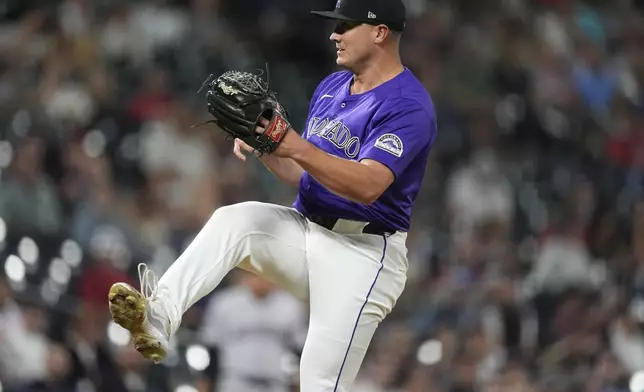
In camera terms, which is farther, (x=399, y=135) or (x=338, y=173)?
(x=399, y=135)

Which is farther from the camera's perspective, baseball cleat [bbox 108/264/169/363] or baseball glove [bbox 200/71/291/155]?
baseball glove [bbox 200/71/291/155]

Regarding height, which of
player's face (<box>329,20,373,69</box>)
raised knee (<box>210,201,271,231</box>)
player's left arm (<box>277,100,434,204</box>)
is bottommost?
raised knee (<box>210,201,271,231</box>)

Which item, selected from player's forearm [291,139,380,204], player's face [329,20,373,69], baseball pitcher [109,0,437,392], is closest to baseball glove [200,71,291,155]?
baseball pitcher [109,0,437,392]

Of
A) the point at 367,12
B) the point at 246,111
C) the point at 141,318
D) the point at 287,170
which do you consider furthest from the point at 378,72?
the point at 141,318

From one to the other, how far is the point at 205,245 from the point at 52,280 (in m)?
3.51

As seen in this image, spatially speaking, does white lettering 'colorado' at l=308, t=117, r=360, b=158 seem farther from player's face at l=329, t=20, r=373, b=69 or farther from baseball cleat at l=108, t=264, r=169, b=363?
baseball cleat at l=108, t=264, r=169, b=363

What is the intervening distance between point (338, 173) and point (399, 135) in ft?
1.15

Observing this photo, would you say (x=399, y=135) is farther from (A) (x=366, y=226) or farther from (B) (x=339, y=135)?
(A) (x=366, y=226)

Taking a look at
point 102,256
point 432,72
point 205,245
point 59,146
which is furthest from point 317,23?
point 205,245

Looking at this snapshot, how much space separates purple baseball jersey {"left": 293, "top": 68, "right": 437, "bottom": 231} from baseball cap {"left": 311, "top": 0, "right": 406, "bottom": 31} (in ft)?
0.79

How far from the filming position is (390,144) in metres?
4.79

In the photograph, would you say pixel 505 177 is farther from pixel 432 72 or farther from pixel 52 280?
pixel 52 280

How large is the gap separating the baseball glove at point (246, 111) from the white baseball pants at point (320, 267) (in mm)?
455

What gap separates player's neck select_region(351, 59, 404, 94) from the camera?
513 centimetres
